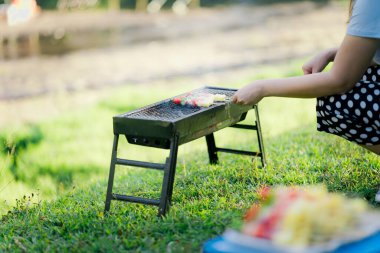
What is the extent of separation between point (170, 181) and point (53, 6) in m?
16.6

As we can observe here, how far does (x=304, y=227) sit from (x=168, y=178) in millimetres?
1440

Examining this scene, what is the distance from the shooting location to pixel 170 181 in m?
3.87

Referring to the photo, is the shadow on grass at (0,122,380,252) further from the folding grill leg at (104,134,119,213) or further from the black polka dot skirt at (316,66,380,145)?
the black polka dot skirt at (316,66,380,145)

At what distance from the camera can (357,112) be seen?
3.73 meters

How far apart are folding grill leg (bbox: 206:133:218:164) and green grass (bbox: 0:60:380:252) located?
0.27ft

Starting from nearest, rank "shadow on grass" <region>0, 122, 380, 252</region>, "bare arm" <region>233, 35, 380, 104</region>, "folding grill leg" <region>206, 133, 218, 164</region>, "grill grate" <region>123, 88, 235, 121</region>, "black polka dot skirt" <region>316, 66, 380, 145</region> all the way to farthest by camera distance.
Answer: "bare arm" <region>233, 35, 380, 104</region>
"shadow on grass" <region>0, 122, 380, 252</region>
"black polka dot skirt" <region>316, 66, 380, 145</region>
"grill grate" <region>123, 88, 235, 121</region>
"folding grill leg" <region>206, 133, 218, 164</region>

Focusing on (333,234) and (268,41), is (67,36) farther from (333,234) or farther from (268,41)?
(333,234)

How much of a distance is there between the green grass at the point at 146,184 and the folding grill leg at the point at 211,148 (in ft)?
0.27

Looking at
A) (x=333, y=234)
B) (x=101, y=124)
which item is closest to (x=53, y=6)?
(x=101, y=124)

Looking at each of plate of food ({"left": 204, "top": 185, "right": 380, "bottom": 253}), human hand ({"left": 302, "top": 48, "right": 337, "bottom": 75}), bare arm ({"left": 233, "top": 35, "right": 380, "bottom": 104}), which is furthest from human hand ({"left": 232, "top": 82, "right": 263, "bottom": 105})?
plate of food ({"left": 204, "top": 185, "right": 380, "bottom": 253})

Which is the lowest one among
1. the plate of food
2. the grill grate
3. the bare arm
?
the grill grate

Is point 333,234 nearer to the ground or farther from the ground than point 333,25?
farther from the ground

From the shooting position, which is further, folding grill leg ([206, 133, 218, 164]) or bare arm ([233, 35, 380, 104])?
folding grill leg ([206, 133, 218, 164])

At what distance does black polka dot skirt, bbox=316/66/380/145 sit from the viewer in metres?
3.71
